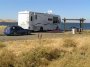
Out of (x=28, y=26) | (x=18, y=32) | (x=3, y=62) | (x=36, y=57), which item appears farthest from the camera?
(x=28, y=26)

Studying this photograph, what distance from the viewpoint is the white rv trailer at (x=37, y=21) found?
49688 millimetres

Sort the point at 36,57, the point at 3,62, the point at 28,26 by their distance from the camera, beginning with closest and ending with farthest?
the point at 3,62, the point at 36,57, the point at 28,26

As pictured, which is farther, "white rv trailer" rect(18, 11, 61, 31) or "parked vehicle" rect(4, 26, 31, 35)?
"white rv trailer" rect(18, 11, 61, 31)

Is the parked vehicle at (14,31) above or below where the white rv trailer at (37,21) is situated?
below

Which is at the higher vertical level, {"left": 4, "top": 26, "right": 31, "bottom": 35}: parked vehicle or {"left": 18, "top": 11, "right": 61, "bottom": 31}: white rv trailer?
{"left": 18, "top": 11, "right": 61, "bottom": 31}: white rv trailer

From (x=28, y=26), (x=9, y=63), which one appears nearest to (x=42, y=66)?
(x=9, y=63)

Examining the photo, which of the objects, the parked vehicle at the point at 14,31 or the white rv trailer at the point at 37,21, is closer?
the parked vehicle at the point at 14,31

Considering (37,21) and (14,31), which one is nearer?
(14,31)

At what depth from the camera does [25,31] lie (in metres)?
43.6

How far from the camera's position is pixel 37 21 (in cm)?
5078

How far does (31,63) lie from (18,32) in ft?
84.9

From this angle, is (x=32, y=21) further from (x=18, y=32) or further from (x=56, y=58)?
(x=56, y=58)

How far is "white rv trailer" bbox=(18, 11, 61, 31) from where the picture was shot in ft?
163

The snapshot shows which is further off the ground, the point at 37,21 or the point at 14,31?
the point at 37,21
